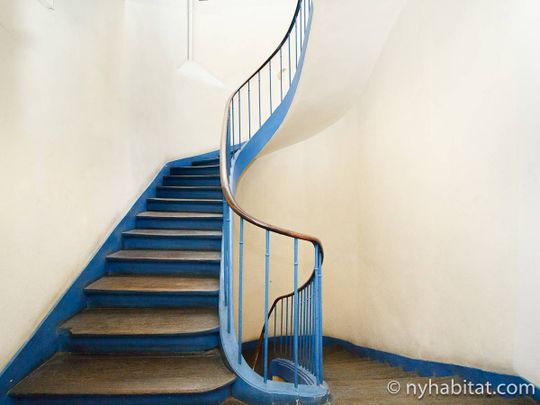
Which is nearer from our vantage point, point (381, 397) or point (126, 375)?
point (126, 375)

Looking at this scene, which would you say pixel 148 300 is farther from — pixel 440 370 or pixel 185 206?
pixel 440 370

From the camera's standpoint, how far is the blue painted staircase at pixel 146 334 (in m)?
1.58

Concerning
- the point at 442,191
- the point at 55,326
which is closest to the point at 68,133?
the point at 55,326

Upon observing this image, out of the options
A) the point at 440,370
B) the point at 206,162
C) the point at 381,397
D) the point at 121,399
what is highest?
the point at 206,162

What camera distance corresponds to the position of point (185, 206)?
3.35 meters

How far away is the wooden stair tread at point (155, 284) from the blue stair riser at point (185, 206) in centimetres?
105

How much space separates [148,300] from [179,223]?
0.98 m

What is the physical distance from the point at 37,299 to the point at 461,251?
277cm

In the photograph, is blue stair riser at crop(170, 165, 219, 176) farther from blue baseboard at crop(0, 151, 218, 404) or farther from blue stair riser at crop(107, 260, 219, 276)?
blue stair riser at crop(107, 260, 219, 276)

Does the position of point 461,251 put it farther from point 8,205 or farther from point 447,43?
point 8,205

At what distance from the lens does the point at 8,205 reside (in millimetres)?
1613

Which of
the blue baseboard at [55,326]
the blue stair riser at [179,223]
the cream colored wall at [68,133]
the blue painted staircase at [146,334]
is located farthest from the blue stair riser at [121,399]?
the blue stair riser at [179,223]

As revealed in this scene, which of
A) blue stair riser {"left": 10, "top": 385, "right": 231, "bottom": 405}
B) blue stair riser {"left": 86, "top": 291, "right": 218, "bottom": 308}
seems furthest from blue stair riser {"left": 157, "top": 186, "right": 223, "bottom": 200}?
blue stair riser {"left": 10, "top": 385, "right": 231, "bottom": 405}

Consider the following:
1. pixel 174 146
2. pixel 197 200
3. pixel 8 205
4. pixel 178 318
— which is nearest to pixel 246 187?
pixel 174 146
